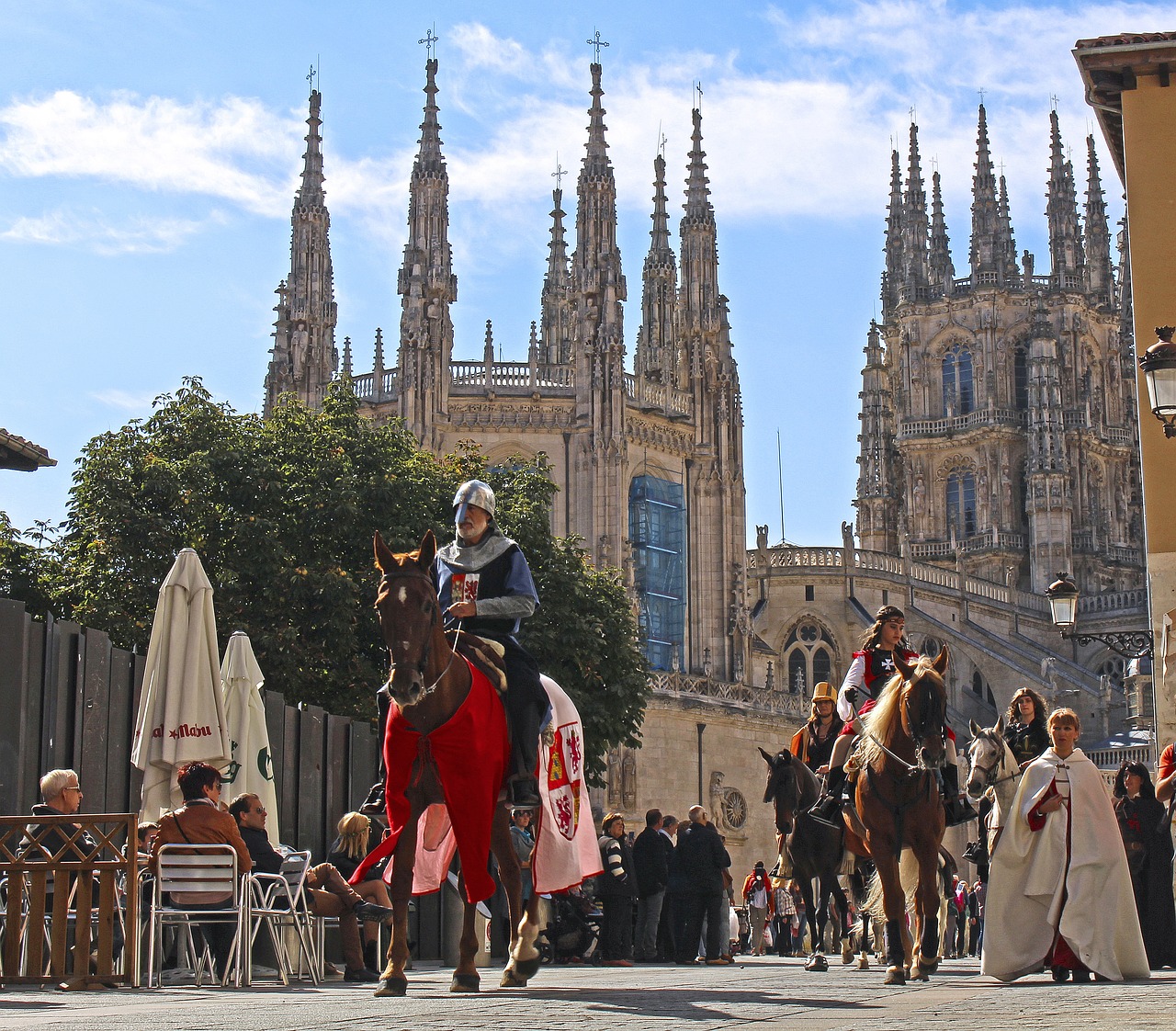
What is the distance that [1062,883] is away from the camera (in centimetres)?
1114

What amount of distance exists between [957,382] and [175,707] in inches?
2723

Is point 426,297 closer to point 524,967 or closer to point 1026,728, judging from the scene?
point 1026,728

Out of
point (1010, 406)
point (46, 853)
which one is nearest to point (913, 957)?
point (46, 853)

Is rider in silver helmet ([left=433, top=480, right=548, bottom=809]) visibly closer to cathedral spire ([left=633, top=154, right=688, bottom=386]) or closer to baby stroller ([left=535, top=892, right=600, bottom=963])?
baby stroller ([left=535, top=892, right=600, bottom=963])

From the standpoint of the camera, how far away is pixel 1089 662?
71.4 m

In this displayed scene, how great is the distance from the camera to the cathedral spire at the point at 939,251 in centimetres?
8231

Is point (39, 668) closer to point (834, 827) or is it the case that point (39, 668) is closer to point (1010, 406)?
point (834, 827)

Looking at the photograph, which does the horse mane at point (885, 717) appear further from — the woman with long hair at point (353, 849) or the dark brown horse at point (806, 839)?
the woman with long hair at point (353, 849)

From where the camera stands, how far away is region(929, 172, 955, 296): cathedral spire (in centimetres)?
8231

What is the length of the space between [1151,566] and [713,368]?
33.9 meters

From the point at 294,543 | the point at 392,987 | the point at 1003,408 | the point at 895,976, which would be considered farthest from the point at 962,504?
the point at 392,987

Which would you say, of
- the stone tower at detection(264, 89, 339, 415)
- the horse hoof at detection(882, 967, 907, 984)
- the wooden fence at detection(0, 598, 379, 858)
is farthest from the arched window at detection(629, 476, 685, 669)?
the horse hoof at detection(882, 967, 907, 984)

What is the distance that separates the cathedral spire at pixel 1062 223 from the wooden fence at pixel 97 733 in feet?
220

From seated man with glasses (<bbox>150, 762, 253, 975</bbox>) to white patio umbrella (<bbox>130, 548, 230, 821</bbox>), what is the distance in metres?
2.01
